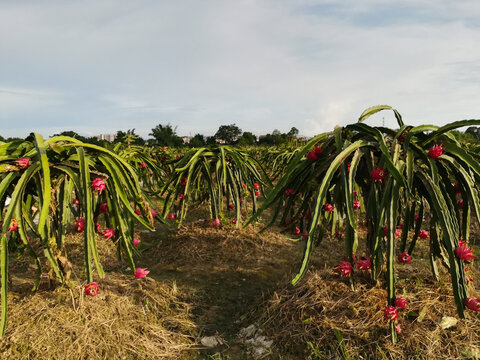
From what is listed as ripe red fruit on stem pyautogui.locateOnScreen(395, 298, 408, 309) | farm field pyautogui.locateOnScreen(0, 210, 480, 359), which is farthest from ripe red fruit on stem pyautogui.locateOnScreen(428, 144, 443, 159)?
farm field pyautogui.locateOnScreen(0, 210, 480, 359)

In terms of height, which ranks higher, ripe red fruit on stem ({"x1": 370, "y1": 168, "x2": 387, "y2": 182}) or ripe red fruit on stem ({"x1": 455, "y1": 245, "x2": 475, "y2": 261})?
ripe red fruit on stem ({"x1": 370, "y1": 168, "x2": 387, "y2": 182})

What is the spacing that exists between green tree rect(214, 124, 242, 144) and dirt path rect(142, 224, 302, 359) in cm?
4761

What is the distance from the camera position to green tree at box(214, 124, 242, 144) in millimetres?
53000

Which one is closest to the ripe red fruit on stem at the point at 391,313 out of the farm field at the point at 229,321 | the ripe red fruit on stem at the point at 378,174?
the farm field at the point at 229,321

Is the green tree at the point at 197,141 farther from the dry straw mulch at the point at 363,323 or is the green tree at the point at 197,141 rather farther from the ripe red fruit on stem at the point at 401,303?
the ripe red fruit on stem at the point at 401,303

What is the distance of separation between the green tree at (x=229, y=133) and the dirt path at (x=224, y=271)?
1874 inches

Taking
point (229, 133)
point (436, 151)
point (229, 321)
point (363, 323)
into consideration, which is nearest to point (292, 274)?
point (229, 321)

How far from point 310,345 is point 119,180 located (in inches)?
80.6

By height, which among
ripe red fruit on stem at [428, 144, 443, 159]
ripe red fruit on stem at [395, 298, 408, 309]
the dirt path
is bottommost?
the dirt path

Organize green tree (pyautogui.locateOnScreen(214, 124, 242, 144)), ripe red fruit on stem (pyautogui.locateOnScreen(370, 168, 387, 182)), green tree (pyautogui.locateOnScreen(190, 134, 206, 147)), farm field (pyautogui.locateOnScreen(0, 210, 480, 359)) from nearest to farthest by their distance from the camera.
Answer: ripe red fruit on stem (pyautogui.locateOnScreen(370, 168, 387, 182))
farm field (pyautogui.locateOnScreen(0, 210, 480, 359))
green tree (pyautogui.locateOnScreen(190, 134, 206, 147))
green tree (pyautogui.locateOnScreen(214, 124, 242, 144))

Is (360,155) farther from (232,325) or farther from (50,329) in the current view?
(50,329)

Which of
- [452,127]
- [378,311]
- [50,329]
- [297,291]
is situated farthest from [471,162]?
[50,329]

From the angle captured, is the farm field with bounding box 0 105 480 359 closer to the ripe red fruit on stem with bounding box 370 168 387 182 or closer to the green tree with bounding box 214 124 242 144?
the ripe red fruit on stem with bounding box 370 168 387 182

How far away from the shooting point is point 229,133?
53125mm
